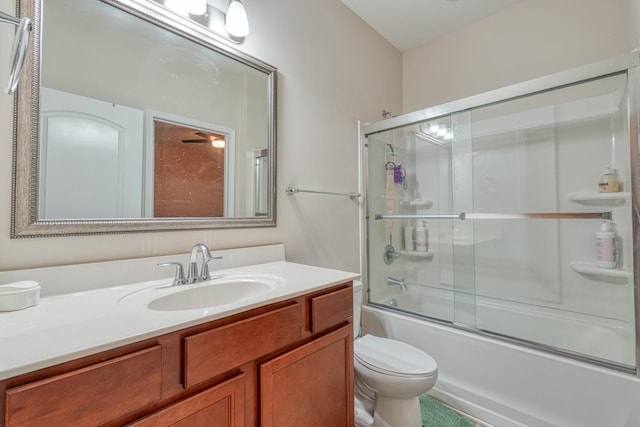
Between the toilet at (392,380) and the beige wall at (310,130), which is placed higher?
the beige wall at (310,130)

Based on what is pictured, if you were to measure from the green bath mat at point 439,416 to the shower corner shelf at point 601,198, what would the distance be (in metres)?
1.39

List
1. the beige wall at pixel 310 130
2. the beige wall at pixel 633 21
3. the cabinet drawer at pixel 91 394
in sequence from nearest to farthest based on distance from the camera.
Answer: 1. the cabinet drawer at pixel 91 394
2. the beige wall at pixel 310 130
3. the beige wall at pixel 633 21

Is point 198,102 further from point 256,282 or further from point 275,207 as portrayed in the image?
point 256,282

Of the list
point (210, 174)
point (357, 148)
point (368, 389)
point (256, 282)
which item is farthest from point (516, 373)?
point (210, 174)

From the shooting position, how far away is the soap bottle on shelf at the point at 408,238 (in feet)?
7.84

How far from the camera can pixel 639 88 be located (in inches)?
50.9

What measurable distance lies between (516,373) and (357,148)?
5.37 feet

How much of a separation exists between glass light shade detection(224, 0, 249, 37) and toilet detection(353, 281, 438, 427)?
1.69 meters

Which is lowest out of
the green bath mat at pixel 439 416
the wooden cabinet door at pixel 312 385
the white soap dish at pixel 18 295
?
the green bath mat at pixel 439 416

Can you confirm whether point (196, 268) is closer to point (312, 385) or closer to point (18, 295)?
point (18, 295)

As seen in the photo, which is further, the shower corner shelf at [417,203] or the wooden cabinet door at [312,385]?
the shower corner shelf at [417,203]

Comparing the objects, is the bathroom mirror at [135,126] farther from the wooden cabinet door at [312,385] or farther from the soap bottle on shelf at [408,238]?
the soap bottle on shelf at [408,238]

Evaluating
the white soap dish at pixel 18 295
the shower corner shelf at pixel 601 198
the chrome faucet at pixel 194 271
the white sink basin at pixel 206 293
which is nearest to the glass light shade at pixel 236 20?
the chrome faucet at pixel 194 271

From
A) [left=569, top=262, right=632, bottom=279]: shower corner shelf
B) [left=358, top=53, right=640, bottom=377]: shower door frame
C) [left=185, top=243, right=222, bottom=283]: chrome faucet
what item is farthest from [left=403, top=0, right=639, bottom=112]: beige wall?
[left=185, top=243, right=222, bottom=283]: chrome faucet
